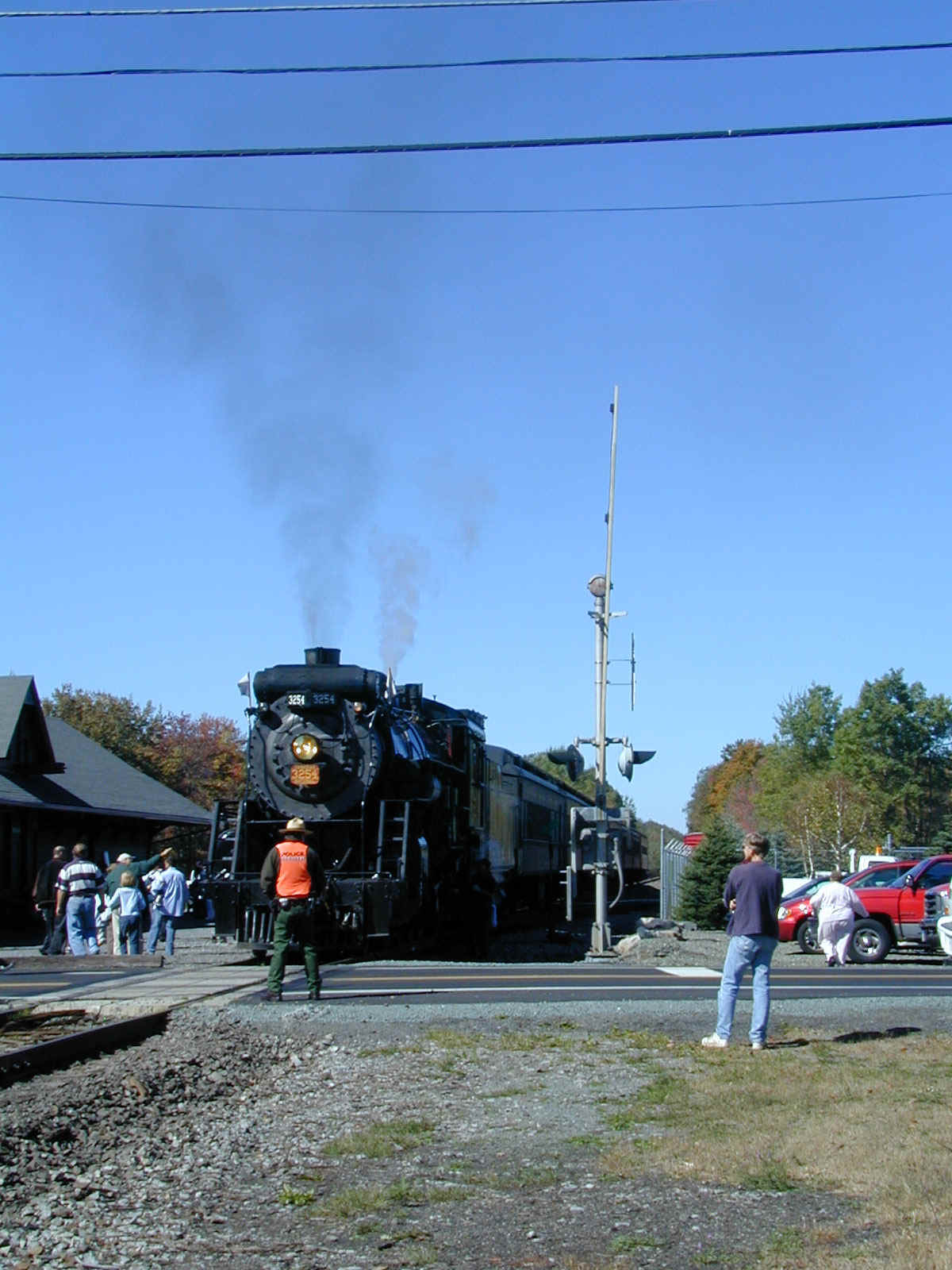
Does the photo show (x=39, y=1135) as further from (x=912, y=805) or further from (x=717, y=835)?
(x=912, y=805)

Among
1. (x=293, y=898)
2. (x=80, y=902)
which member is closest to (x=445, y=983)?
(x=293, y=898)

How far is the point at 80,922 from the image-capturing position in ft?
64.6

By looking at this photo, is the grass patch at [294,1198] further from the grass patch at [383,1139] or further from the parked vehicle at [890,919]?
the parked vehicle at [890,919]

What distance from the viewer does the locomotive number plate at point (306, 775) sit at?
1783 cm

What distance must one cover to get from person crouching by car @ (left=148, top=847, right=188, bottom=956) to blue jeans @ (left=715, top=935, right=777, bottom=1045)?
12.2 meters

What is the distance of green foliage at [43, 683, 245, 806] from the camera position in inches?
2670

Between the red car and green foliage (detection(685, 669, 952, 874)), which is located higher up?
green foliage (detection(685, 669, 952, 874))

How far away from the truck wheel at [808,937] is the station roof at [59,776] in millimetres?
16266

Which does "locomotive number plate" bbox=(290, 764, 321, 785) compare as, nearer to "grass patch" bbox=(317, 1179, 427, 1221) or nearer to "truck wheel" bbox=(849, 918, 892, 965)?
"truck wheel" bbox=(849, 918, 892, 965)

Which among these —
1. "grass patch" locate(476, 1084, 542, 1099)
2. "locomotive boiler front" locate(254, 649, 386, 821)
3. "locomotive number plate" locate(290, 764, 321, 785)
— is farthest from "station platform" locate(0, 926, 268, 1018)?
"grass patch" locate(476, 1084, 542, 1099)

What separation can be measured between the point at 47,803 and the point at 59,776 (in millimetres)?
4853

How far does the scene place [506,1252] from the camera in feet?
17.5

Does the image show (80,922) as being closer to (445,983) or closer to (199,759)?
(445,983)

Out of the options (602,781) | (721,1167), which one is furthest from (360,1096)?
(602,781)
